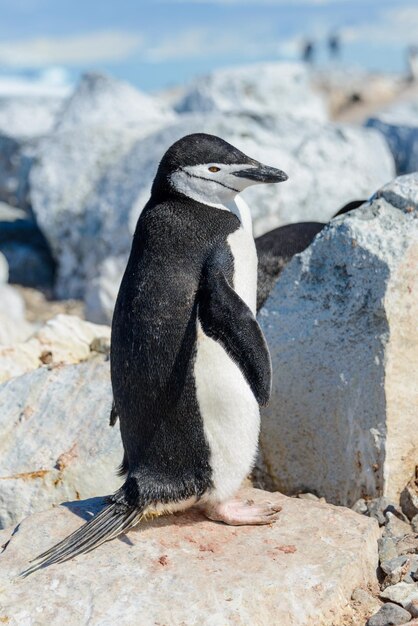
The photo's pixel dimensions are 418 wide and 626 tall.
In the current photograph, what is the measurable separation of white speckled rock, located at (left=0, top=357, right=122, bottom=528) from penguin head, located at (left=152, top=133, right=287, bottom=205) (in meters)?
1.24

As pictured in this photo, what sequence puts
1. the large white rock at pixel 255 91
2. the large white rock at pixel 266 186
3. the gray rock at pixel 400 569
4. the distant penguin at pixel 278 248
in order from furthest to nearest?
the large white rock at pixel 255 91
the large white rock at pixel 266 186
the distant penguin at pixel 278 248
the gray rock at pixel 400 569

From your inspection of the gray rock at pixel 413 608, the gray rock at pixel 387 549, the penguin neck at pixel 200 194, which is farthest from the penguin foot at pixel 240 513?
the penguin neck at pixel 200 194

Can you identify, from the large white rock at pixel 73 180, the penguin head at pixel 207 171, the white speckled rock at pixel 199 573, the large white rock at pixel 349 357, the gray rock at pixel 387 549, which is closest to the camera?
the white speckled rock at pixel 199 573

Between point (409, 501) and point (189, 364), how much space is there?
1.12 m

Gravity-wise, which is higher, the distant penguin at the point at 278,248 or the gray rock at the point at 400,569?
the distant penguin at the point at 278,248

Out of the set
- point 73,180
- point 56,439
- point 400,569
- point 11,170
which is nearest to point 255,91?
point 11,170

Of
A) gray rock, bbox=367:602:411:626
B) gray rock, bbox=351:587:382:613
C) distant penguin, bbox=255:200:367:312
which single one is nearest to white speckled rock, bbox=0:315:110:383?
distant penguin, bbox=255:200:367:312

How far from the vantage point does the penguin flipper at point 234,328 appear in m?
3.17

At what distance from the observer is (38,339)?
5422 millimetres

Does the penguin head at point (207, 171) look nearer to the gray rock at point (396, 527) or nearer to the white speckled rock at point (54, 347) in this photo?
the gray rock at point (396, 527)

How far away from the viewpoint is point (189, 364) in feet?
10.5

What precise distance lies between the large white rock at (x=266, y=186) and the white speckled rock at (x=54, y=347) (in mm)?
3403

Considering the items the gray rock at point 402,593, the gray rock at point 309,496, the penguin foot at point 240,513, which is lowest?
the gray rock at point 309,496

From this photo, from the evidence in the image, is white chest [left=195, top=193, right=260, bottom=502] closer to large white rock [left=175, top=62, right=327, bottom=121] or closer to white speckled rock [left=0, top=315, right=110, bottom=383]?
white speckled rock [left=0, top=315, right=110, bottom=383]
